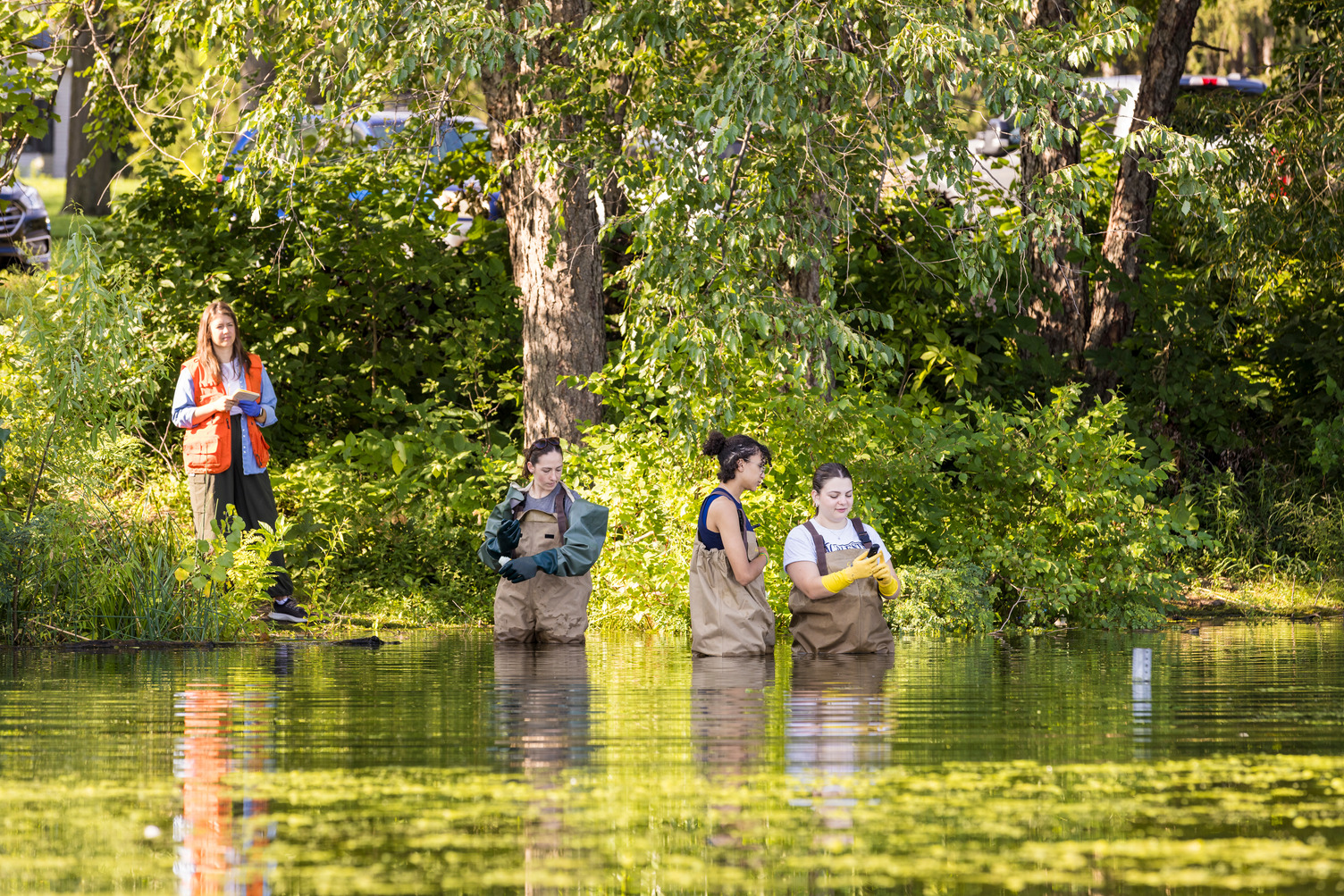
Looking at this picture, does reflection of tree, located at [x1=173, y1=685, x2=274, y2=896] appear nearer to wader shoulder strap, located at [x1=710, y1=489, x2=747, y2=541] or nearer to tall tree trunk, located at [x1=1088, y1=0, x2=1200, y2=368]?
wader shoulder strap, located at [x1=710, y1=489, x2=747, y2=541]

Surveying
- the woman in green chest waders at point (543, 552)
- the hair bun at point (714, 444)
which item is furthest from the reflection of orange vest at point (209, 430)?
the hair bun at point (714, 444)

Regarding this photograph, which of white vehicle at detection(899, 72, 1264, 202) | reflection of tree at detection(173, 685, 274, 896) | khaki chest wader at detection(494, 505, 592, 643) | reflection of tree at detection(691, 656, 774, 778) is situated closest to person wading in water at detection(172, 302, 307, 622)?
khaki chest wader at detection(494, 505, 592, 643)

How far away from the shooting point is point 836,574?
948 centimetres

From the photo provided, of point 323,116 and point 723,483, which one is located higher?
point 323,116

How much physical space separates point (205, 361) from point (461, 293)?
5046 millimetres

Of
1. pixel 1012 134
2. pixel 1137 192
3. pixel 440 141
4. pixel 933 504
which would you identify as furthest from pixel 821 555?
pixel 1012 134

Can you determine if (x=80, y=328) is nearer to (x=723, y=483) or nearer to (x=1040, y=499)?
(x=723, y=483)

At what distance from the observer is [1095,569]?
12.7 meters

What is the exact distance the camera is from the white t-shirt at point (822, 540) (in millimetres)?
9586

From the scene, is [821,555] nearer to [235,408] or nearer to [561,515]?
[561,515]

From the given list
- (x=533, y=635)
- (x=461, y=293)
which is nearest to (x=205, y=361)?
(x=533, y=635)

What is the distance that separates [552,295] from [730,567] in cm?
497

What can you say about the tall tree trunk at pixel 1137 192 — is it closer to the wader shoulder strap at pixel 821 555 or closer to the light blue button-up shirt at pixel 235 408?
the wader shoulder strap at pixel 821 555

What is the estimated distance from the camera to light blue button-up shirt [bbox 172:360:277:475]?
1162 centimetres
